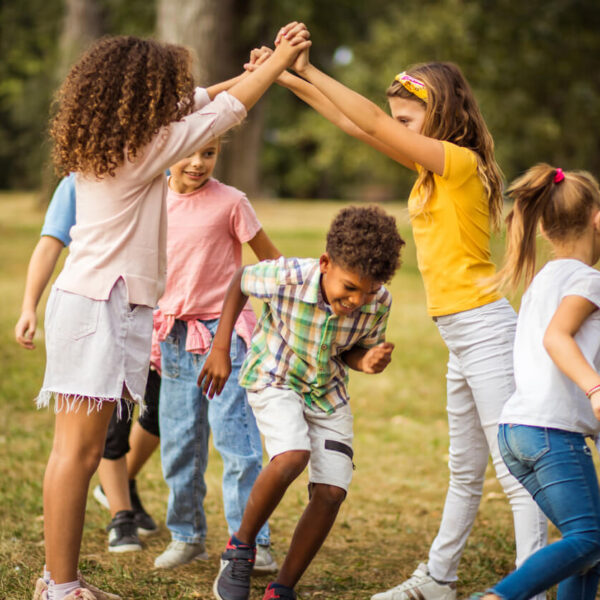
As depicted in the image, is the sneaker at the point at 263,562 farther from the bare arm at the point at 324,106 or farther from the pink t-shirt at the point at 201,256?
the bare arm at the point at 324,106

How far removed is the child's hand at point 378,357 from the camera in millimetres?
2881

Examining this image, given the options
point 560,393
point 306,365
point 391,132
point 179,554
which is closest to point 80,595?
point 179,554

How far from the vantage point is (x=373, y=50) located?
81.9 ft

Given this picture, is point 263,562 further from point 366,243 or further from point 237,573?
point 366,243

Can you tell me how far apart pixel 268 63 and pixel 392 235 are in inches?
31.5

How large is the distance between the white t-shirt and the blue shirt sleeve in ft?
5.68

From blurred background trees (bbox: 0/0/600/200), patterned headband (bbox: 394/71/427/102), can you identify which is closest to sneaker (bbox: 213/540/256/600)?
patterned headband (bbox: 394/71/427/102)

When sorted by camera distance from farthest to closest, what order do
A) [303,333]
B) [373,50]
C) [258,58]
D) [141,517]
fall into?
1. [373,50]
2. [141,517]
3. [258,58]
4. [303,333]

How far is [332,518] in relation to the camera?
3.05 metres

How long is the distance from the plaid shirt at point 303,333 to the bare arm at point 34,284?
0.80 meters

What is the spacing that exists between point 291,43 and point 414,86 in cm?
47

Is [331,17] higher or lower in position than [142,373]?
higher

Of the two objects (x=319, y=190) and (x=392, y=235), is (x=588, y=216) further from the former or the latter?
(x=319, y=190)

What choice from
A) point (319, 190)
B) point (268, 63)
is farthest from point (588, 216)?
point (319, 190)
